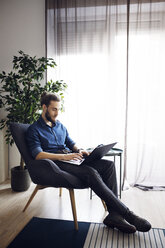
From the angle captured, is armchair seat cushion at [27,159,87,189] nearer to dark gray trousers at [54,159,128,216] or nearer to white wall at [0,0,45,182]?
dark gray trousers at [54,159,128,216]

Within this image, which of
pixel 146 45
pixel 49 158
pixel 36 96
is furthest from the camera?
pixel 146 45

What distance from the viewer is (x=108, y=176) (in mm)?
2010

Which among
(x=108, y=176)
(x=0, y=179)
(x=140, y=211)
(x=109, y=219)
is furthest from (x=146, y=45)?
(x=0, y=179)

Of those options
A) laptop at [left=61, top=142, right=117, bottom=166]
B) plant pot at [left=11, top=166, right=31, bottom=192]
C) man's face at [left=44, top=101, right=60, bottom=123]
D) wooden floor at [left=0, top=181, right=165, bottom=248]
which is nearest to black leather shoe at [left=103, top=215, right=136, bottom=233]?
wooden floor at [left=0, top=181, right=165, bottom=248]

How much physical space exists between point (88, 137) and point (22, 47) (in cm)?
151

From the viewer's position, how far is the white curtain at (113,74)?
2.86 meters

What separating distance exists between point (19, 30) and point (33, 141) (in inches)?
74.0

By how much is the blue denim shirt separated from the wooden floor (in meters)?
0.56

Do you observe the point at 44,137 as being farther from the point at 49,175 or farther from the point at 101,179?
the point at 101,179

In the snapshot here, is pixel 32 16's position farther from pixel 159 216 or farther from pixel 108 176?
pixel 159 216

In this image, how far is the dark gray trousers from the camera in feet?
5.69

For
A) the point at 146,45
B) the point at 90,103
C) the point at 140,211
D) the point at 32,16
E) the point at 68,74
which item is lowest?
the point at 140,211

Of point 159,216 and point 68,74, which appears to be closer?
point 159,216

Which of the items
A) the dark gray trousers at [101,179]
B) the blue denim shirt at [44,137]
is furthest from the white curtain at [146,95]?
the blue denim shirt at [44,137]
